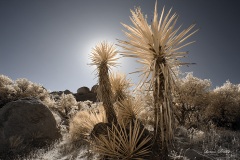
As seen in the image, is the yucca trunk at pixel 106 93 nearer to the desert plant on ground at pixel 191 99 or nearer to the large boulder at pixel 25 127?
the large boulder at pixel 25 127

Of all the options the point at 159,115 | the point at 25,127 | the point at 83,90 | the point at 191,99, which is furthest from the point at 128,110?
the point at 83,90

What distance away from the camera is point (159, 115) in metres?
4.00

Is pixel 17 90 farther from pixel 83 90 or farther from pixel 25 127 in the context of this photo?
pixel 83 90

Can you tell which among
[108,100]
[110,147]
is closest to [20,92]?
[108,100]

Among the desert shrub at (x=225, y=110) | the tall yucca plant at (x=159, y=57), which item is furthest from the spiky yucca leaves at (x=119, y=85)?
the desert shrub at (x=225, y=110)

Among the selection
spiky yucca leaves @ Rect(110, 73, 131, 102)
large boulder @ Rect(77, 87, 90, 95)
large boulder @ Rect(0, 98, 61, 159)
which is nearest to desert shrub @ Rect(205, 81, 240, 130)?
spiky yucca leaves @ Rect(110, 73, 131, 102)

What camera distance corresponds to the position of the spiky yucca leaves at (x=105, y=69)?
6.71m

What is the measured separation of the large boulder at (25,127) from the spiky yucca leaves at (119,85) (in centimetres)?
418

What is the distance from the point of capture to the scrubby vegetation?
13.2 feet

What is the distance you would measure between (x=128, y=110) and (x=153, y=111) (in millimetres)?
703

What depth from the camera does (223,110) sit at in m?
12.8

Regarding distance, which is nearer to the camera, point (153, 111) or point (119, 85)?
point (153, 111)

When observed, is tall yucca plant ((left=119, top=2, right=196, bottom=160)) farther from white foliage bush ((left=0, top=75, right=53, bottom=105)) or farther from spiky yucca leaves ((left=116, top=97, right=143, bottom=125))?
white foliage bush ((left=0, top=75, right=53, bottom=105))

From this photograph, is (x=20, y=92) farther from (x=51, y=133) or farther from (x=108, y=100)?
(x=108, y=100)
